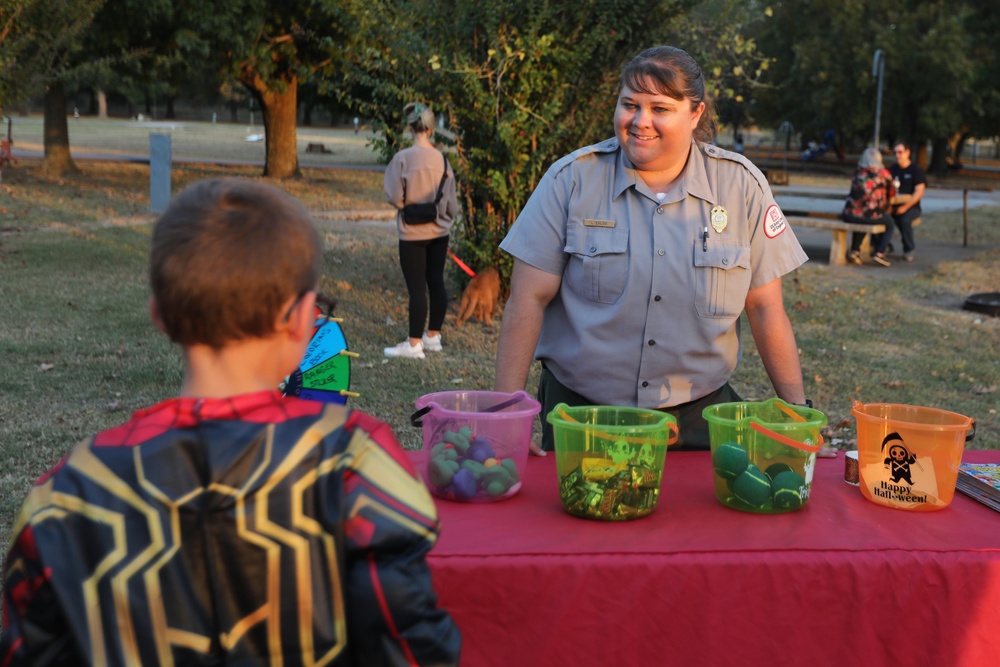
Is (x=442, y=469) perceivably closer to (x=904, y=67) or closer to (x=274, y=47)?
(x=274, y=47)

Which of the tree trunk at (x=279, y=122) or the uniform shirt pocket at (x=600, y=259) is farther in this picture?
the tree trunk at (x=279, y=122)

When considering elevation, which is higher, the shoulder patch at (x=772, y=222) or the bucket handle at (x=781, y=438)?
the shoulder patch at (x=772, y=222)

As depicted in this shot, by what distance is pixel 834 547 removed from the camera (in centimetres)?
225

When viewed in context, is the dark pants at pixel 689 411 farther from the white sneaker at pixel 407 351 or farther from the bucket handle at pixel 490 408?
the white sneaker at pixel 407 351

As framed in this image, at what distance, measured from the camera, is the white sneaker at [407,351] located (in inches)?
310

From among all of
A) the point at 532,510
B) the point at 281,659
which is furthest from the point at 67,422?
the point at 281,659

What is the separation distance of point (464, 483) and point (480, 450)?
0.09 metres

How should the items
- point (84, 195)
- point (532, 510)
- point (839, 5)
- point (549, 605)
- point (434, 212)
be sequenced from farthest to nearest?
point (839, 5) → point (84, 195) → point (434, 212) → point (532, 510) → point (549, 605)

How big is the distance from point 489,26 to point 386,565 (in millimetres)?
7705

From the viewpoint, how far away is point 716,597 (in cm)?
219

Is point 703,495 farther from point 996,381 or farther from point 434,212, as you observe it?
point 996,381

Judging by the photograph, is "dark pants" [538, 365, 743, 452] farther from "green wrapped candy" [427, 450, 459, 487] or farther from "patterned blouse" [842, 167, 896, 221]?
"patterned blouse" [842, 167, 896, 221]

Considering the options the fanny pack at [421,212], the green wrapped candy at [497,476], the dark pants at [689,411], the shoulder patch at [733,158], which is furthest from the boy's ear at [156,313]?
the fanny pack at [421,212]

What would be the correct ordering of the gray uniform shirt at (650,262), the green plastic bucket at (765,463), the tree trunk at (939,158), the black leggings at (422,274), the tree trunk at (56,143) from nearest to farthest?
→ 1. the green plastic bucket at (765,463)
2. the gray uniform shirt at (650,262)
3. the black leggings at (422,274)
4. the tree trunk at (56,143)
5. the tree trunk at (939,158)
